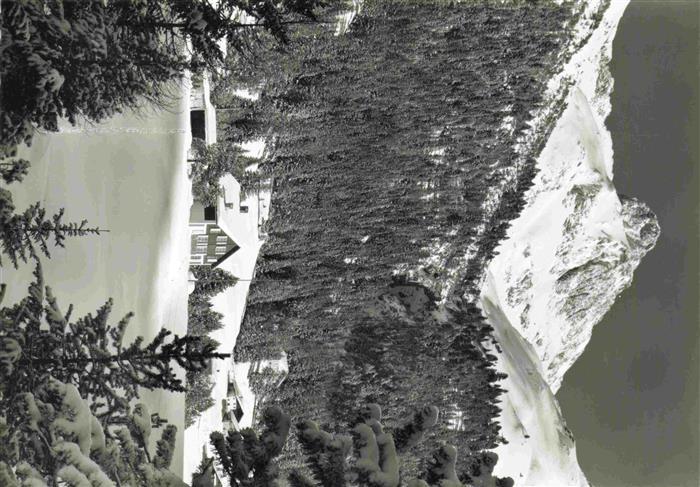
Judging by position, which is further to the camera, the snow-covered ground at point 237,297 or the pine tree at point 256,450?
the snow-covered ground at point 237,297

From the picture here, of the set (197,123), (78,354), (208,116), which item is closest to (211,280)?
(197,123)

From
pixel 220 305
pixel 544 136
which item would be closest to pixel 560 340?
pixel 544 136

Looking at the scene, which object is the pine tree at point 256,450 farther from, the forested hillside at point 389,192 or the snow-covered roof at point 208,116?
the forested hillside at point 389,192

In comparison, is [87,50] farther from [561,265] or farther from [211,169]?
[561,265]

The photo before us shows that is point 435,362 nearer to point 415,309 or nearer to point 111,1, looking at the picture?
point 415,309

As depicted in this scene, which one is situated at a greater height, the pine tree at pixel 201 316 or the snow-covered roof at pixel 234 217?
the snow-covered roof at pixel 234 217

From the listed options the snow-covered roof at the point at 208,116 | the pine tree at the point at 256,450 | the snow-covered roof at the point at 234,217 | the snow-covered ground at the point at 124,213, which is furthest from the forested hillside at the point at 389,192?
the pine tree at the point at 256,450

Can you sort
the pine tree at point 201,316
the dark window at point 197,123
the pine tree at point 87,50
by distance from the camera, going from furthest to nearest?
the dark window at point 197,123 → the pine tree at point 201,316 → the pine tree at point 87,50
